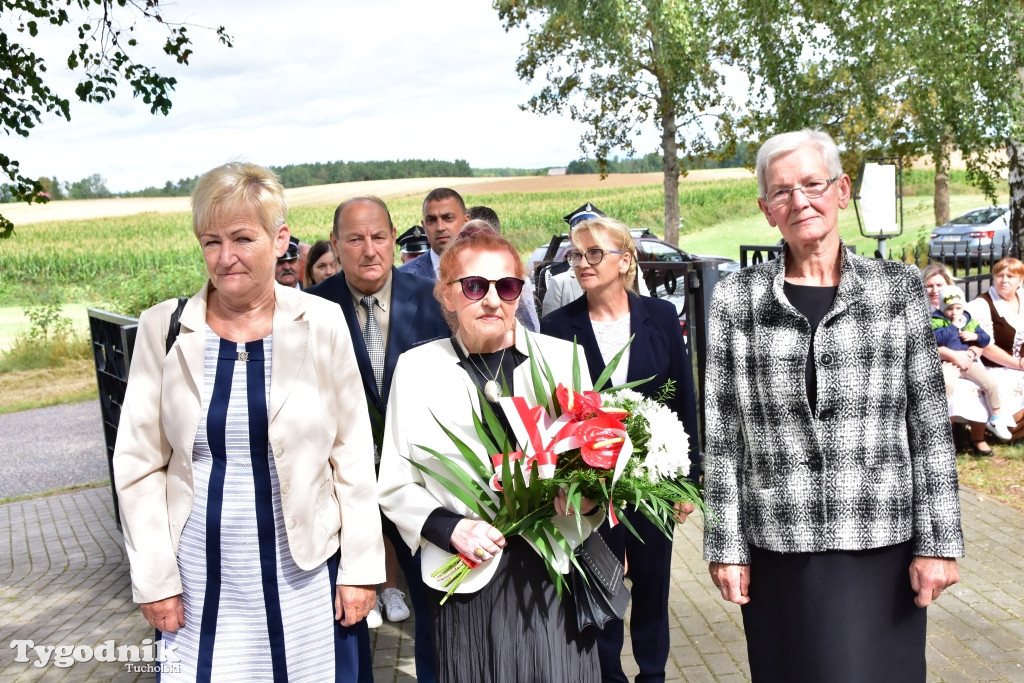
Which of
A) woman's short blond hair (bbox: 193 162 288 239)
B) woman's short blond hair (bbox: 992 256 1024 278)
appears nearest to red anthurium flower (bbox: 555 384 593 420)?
woman's short blond hair (bbox: 193 162 288 239)

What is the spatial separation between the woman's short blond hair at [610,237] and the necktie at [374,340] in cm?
99

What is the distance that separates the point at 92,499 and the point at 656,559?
24.0ft

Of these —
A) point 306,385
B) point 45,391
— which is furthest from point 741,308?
point 45,391

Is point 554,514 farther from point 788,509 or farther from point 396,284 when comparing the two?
point 396,284

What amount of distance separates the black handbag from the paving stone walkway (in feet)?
6.42

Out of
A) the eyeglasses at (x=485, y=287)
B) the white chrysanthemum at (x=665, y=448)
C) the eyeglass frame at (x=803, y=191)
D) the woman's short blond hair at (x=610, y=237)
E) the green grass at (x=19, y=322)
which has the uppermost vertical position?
the eyeglass frame at (x=803, y=191)

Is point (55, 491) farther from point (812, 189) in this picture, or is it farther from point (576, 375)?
point (812, 189)

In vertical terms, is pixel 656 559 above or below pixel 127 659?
above

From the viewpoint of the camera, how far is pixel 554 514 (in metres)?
2.73

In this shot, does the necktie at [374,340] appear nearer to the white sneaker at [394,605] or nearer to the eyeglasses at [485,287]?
the eyeglasses at [485,287]

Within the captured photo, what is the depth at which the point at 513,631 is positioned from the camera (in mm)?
2711

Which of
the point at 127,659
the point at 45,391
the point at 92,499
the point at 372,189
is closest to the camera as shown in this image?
the point at 127,659

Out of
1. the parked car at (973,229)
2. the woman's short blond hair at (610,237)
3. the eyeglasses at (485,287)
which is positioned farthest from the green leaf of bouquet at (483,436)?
the parked car at (973,229)

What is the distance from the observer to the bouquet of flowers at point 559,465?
8.38 feet
